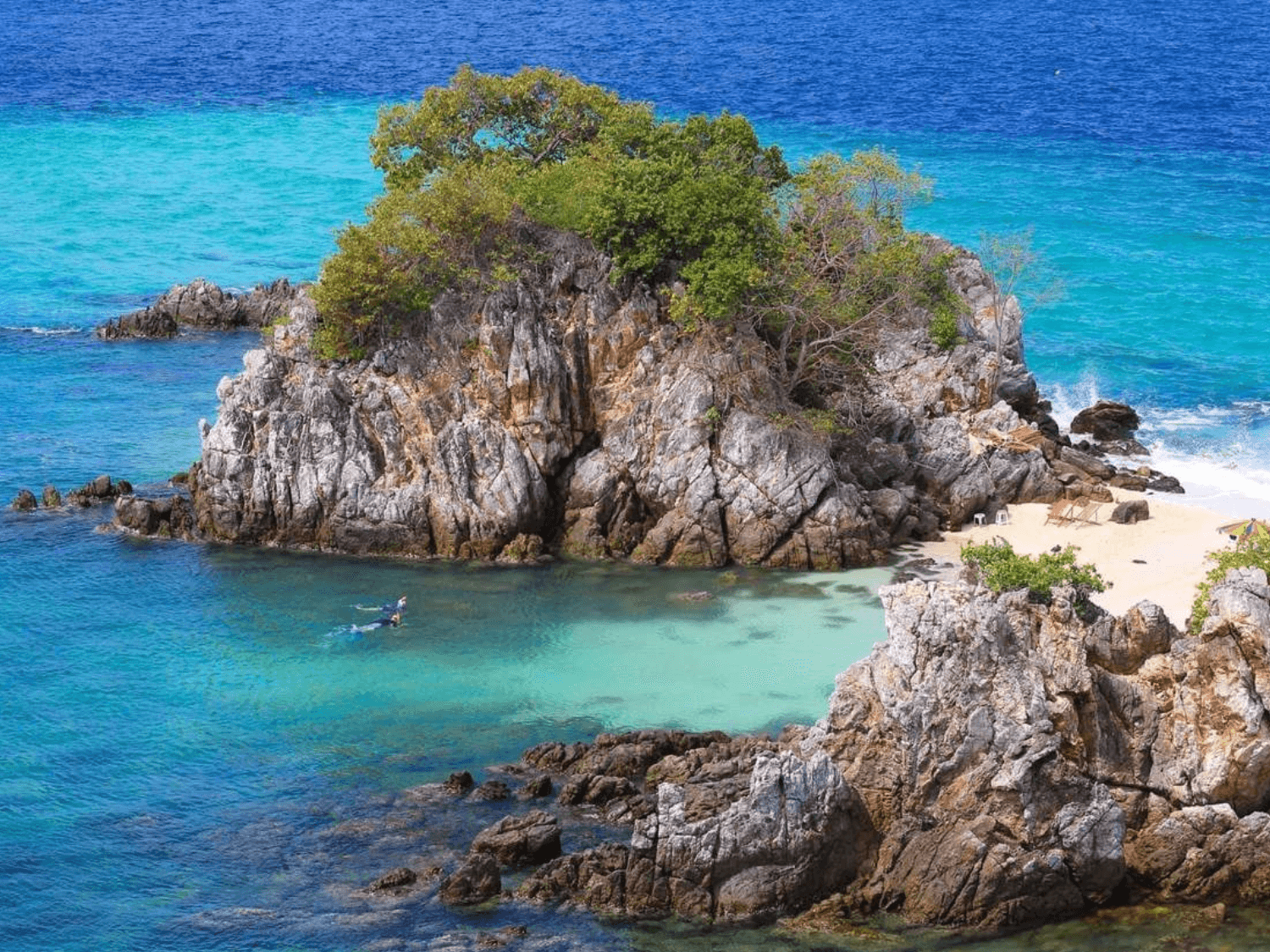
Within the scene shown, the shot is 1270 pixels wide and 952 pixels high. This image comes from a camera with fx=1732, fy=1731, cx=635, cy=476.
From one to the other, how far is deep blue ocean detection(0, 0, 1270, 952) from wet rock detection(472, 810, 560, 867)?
4.16 ft

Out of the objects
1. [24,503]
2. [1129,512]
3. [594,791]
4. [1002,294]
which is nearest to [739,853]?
[594,791]

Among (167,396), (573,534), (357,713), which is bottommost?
(357,713)

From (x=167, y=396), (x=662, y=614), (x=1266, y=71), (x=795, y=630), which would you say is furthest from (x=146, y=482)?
(x=1266, y=71)

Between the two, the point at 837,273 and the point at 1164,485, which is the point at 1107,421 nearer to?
the point at 1164,485

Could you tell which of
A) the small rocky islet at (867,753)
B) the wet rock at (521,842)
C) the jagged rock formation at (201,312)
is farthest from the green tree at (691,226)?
the jagged rock formation at (201,312)

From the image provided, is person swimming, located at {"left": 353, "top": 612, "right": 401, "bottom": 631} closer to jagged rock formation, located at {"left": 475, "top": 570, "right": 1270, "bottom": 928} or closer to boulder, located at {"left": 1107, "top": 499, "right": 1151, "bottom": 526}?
jagged rock formation, located at {"left": 475, "top": 570, "right": 1270, "bottom": 928}

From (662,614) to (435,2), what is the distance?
14900 centimetres

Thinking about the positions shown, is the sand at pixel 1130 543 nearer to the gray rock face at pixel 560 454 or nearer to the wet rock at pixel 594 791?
the gray rock face at pixel 560 454

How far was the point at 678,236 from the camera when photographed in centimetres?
6512

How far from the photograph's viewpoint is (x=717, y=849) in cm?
4269

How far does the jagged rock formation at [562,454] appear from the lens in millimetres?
63406

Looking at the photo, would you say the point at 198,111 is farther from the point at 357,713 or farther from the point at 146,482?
the point at 357,713

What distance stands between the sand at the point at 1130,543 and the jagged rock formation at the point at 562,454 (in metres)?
1.51

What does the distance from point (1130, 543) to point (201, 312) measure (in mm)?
53144
